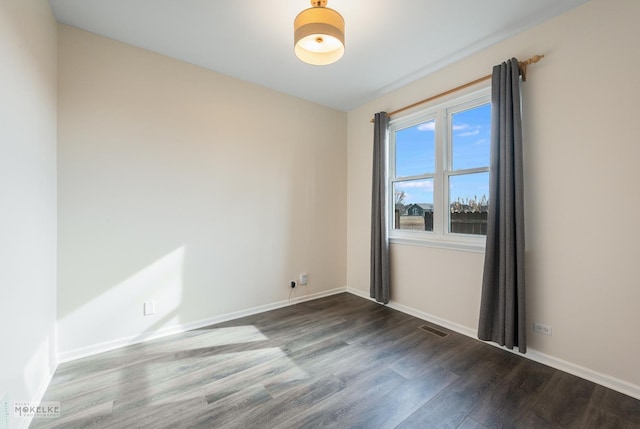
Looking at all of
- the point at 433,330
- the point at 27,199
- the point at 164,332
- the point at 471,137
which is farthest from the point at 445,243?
the point at 27,199

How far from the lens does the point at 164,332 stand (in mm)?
2605

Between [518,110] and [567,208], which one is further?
[518,110]

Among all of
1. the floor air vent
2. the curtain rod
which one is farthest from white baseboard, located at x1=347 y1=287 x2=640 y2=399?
the curtain rod

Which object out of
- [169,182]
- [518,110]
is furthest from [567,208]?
[169,182]

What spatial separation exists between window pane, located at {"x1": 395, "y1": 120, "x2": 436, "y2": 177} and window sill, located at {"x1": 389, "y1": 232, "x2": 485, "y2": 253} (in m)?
0.81

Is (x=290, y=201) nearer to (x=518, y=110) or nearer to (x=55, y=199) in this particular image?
(x=55, y=199)

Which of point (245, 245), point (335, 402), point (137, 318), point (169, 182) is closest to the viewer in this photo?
point (335, 402)

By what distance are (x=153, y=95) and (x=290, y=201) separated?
185cm

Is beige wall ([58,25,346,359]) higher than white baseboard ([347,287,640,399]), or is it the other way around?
beige wall ([58,25,346,359])

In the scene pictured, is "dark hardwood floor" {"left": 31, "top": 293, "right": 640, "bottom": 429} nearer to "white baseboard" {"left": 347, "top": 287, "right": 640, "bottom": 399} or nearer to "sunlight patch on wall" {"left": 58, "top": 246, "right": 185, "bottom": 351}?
"white baseboard" {"left": 347, "top": 287, "right": 640, "bottom": 399}

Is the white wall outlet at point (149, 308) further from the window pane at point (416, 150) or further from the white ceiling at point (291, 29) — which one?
the window pane at point (416, 150)

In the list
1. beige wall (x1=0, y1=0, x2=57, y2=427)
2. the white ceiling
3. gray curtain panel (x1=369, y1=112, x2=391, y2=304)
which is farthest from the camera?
gray curtain panel (x1=369, y1=112, x2=391, y2=304)

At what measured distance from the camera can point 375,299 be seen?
3541mm

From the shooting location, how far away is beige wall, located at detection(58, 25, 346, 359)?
222cm
